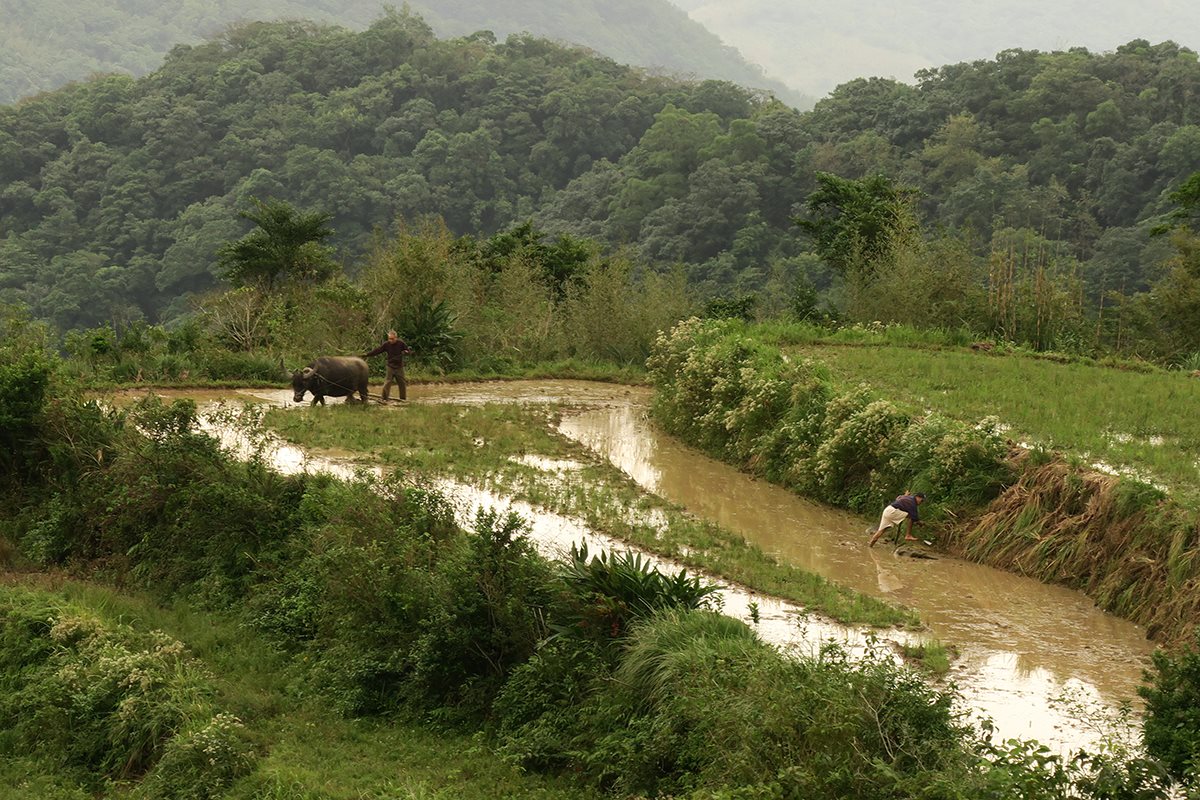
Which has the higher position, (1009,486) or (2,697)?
(1009,486)

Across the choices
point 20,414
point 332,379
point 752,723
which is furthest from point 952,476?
point 20,414

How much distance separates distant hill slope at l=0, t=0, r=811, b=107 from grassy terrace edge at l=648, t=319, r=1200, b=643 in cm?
6672

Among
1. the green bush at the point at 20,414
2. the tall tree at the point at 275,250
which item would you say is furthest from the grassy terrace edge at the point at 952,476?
the tall tree at the point at 275,250

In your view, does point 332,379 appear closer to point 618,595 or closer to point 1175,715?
point 618,595

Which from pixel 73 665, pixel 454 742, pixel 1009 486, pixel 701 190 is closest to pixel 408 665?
pixel 454 742

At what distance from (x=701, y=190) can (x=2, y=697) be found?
124 ft

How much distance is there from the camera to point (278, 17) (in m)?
106

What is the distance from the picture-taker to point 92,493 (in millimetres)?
12062

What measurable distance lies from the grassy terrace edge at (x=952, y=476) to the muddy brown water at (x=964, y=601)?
252 millimetres

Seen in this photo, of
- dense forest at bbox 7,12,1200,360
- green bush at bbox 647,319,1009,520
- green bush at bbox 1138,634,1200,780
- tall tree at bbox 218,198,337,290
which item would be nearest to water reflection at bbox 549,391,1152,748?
green bush at bbox 647,319,1009,520

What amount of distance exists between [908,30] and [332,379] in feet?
517

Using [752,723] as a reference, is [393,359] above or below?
above

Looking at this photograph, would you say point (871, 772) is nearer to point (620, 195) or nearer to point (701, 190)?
point (701, 190)

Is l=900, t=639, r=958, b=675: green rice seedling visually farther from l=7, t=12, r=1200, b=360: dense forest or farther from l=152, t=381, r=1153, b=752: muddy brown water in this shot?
l=7, t=12, r=1200, b=360: dense forest
